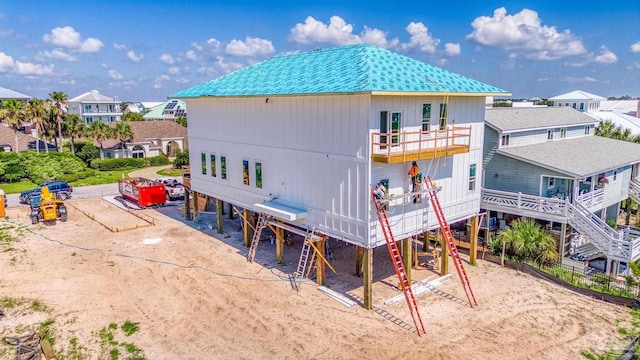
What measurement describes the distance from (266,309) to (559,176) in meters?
16.7

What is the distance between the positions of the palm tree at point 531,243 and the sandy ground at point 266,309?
165 cm

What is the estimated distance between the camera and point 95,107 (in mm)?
91188

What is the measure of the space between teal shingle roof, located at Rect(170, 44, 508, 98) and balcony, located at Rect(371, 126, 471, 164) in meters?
1.80

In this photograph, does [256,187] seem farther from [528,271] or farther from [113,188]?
[113,188]

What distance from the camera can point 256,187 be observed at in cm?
2342

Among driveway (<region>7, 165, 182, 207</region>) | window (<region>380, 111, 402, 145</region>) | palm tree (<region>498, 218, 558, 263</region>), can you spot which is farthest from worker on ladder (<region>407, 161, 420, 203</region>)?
driveway (<region>7, 165, 182, 207</region>)

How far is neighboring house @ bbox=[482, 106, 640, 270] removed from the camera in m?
22.2

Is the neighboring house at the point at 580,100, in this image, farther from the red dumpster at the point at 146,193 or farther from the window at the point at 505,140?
the red dumpster at the point at 146,193

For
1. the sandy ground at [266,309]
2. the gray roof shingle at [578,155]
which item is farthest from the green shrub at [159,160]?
the gray roof shingle at [578,155]

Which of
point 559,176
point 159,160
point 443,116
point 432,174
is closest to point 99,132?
point 159,160

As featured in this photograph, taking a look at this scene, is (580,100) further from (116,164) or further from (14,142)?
(14,142)

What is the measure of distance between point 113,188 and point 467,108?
34927 mm

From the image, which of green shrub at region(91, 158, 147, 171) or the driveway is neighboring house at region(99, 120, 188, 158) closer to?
green shrub at region(91, 158, 147, 171)

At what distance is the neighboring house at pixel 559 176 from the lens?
875 inches
